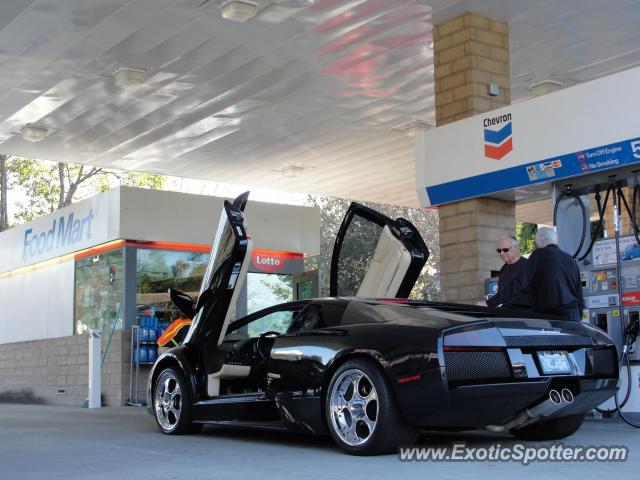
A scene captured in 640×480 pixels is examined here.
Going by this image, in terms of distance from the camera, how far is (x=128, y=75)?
1339 centimetres

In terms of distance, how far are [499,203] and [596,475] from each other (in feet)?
19.6

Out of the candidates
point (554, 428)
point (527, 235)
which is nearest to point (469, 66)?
point (554, 428)

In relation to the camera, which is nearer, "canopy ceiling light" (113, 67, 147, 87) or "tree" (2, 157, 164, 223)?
"canopy ceiling light" (113, 67, 147, 87)

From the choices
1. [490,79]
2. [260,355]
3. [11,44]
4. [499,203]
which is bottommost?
[260,355]

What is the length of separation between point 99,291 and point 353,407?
1086 centimetres

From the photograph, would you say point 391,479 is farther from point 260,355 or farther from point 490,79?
point 490,79

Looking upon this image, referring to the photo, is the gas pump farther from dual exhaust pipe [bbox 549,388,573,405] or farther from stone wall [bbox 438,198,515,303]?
dual exhaust pipe [bbox 549,388,573,405]

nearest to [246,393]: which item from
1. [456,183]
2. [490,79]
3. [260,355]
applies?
[260,355]

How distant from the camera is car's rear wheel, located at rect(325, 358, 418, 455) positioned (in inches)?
225

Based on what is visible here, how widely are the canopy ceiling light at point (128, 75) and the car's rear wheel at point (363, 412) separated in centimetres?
848

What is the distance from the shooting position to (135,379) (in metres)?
14.9

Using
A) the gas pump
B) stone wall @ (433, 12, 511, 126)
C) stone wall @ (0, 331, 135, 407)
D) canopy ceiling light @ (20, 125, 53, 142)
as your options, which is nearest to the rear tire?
the gas pump

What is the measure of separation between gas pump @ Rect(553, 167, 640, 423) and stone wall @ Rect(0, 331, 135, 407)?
830 cm

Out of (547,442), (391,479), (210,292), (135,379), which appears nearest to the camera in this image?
(391,479)
